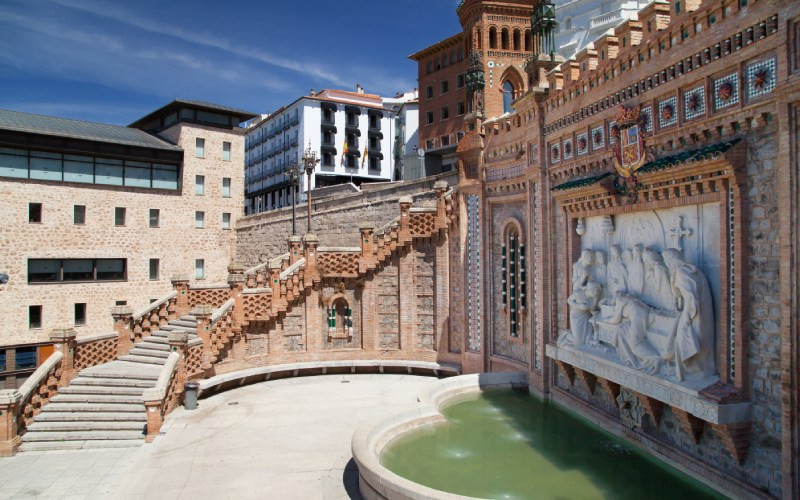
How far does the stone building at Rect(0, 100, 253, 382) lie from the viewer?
2744cm

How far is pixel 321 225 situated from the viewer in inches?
1240

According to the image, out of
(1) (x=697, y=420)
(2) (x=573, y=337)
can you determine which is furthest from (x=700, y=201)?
(2) (x=573, y=337)

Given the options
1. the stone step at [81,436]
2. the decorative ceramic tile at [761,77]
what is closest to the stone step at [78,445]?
the stone step at [81,436]

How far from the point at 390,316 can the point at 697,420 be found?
12.3 meters

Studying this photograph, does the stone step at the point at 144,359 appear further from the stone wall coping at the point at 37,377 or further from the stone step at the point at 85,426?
the stone step at the point at 85,426

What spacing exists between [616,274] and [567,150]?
3.78 m

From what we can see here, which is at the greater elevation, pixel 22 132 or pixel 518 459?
pixel 22 132

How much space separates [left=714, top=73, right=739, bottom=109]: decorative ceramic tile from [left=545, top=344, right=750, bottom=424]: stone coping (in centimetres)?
443

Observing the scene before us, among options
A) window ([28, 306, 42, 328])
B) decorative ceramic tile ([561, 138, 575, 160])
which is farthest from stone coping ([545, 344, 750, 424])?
window ([28, 306, 42, 328])

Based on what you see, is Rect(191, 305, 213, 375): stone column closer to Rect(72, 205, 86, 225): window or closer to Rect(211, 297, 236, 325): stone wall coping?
Rect(211, 297, 236, 325): stone wall coping

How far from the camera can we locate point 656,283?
10.7 m

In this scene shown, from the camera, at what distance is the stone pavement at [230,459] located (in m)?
11.0

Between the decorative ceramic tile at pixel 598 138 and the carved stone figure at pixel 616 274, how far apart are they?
2.34m

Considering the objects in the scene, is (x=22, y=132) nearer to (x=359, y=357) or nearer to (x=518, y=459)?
(x=359, y=357)
